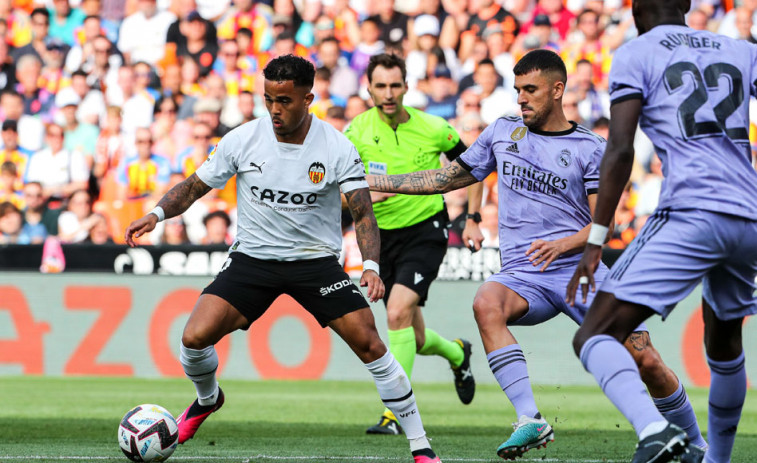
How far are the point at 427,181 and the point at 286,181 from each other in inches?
38.0

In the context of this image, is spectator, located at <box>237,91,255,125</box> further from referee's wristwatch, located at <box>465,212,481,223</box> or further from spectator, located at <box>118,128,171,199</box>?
referee's wristwatch, located at <box>465,212,481,223</box>

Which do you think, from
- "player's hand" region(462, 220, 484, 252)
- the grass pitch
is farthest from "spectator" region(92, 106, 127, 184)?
"player's hand" region(462, 220, 484, 252)

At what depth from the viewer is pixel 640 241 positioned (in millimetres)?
5051

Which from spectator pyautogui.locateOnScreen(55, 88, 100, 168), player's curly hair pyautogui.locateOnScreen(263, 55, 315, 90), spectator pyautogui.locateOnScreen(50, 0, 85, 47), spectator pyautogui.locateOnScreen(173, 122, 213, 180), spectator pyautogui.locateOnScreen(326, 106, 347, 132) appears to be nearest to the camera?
player's curly hair pyautogui.locateOnScreen(263, 55, 315, 90)

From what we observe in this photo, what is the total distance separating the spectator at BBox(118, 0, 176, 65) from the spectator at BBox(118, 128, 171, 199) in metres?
2.67

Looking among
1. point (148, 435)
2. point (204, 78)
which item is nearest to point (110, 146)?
point (204, 78)

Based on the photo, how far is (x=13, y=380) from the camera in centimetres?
1347

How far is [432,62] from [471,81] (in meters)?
0.82

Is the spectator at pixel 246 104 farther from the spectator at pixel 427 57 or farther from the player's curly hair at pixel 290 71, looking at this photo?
the player's curly hair at pixel 290 71

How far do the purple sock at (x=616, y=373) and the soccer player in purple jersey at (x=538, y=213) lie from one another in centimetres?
162

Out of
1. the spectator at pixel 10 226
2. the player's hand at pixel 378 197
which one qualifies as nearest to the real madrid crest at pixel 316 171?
the player's hand at pixel 378 197

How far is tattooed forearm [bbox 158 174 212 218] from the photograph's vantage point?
6746 mm

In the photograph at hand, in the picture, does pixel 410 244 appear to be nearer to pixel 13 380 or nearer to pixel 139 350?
pixel 139 350

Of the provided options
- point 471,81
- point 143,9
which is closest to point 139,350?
point 471,81
